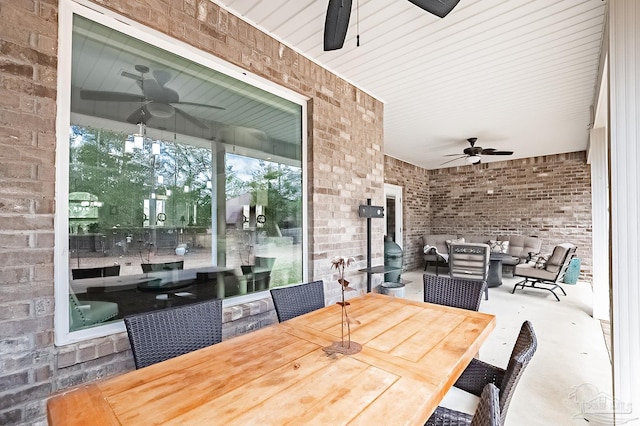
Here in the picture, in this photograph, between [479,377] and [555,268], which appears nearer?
[479,377]

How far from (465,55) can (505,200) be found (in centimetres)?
623

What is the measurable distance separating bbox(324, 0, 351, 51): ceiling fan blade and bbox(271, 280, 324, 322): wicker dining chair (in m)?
1.62

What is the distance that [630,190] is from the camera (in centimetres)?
159

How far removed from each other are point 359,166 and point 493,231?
6161 millimetres

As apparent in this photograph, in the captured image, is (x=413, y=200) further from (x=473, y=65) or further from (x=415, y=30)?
(x=415, y=30)

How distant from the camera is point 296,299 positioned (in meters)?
2.15

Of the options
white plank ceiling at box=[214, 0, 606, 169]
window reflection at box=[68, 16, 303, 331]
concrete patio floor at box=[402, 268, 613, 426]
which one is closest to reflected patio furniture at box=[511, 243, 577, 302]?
concrete patio floor at box=[402, 268, 613, 426]

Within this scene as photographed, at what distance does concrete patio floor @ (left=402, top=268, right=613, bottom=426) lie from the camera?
2199 millimetres

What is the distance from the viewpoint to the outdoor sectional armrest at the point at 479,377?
1.65m

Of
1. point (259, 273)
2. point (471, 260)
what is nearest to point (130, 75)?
point (259, 273)

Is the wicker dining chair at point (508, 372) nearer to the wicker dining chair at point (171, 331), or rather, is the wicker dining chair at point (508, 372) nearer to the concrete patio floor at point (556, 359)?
the concrete patio floor at point (556, 359)

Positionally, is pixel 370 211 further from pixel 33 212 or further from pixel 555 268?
pixel 555 268

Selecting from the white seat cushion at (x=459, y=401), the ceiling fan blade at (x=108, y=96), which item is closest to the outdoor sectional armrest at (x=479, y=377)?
the white seat cushion at (x=459, y=401)

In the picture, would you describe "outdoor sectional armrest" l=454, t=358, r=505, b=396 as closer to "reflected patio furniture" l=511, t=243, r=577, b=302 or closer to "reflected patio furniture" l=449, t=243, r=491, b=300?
"reflected patio furniture" l=449, t=243, r=491, b=300
